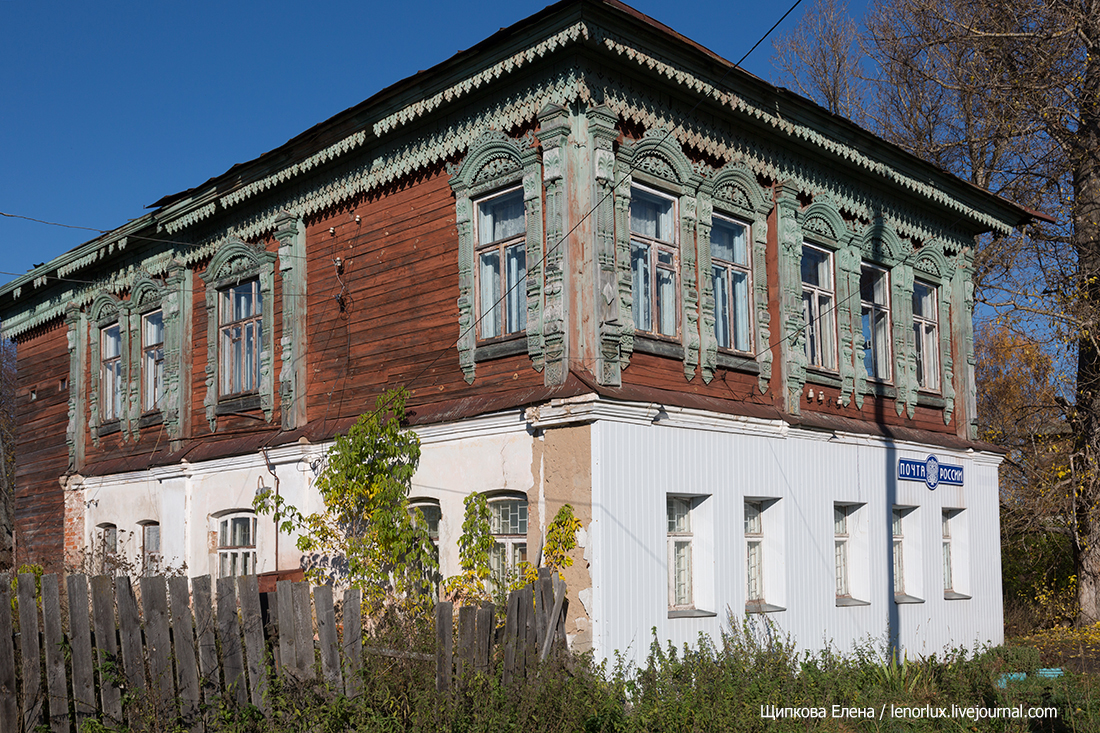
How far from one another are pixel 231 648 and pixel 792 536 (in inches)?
279

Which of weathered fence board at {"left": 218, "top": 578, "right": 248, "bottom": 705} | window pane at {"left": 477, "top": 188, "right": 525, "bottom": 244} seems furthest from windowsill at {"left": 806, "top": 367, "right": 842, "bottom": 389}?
weathered fence board at {"left": 218, "top": 578, "right": 248, "bottom": 705}

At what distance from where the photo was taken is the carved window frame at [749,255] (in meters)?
11.7

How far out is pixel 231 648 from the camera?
7453 mm

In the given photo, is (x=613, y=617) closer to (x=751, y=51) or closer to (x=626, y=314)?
(x=626, y=314)

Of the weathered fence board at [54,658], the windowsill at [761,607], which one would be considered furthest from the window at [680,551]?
the weathered fence board at [54,658]

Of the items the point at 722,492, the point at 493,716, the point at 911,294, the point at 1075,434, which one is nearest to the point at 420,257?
the point at 722,492

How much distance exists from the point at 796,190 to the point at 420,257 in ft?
16.5

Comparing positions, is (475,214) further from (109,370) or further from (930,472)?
(109,370)

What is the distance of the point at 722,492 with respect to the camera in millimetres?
11328

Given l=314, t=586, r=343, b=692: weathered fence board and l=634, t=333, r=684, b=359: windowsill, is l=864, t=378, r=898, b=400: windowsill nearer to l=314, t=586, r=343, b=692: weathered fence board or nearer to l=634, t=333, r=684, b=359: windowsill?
l=634, t=333, r=684, b=359: windowsill

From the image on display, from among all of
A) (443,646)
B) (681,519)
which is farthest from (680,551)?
(443,646)

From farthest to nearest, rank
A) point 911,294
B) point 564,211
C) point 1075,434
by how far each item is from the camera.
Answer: point 1075,434
point 911,294
point 564,211

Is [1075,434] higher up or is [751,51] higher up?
[751,51]

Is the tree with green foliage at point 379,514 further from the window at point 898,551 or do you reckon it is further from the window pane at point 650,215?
the window at point 898,551
